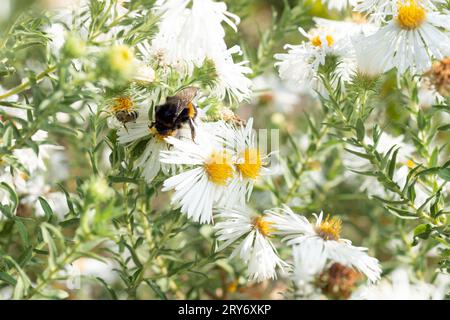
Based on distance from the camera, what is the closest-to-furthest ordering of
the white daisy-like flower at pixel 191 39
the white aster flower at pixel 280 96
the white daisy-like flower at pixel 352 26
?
1. the white daisy-like flower at pixel 191 39
2. the white daisy-like flower at pixel 352 26
3. the white aster flower at pixel 280 96

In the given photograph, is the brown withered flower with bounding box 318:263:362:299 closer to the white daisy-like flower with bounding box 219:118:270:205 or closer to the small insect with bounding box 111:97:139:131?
the white daisy-like flower with bounding box 219:118:270:205

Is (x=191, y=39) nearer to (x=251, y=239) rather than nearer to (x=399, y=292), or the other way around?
(x=251, y=239)

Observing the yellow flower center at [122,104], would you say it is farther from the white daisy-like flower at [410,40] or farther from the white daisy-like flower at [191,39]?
the white daisy-like flower at [410,40]

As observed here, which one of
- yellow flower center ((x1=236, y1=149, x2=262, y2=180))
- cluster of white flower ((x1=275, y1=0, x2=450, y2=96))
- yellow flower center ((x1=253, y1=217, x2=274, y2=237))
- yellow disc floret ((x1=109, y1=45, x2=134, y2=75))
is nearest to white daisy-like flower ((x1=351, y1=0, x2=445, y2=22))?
cluster of white flower ((x1=275, y1=0, x2=450, y2=96))

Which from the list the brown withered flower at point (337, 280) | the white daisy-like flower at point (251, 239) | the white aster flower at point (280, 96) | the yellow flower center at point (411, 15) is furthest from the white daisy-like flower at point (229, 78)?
the white aster flower at point (280, 96)

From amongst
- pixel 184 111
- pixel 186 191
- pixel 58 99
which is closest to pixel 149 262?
pixel 186 191

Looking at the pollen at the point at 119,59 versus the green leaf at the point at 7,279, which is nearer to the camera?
the pollen at the point at 119,59
